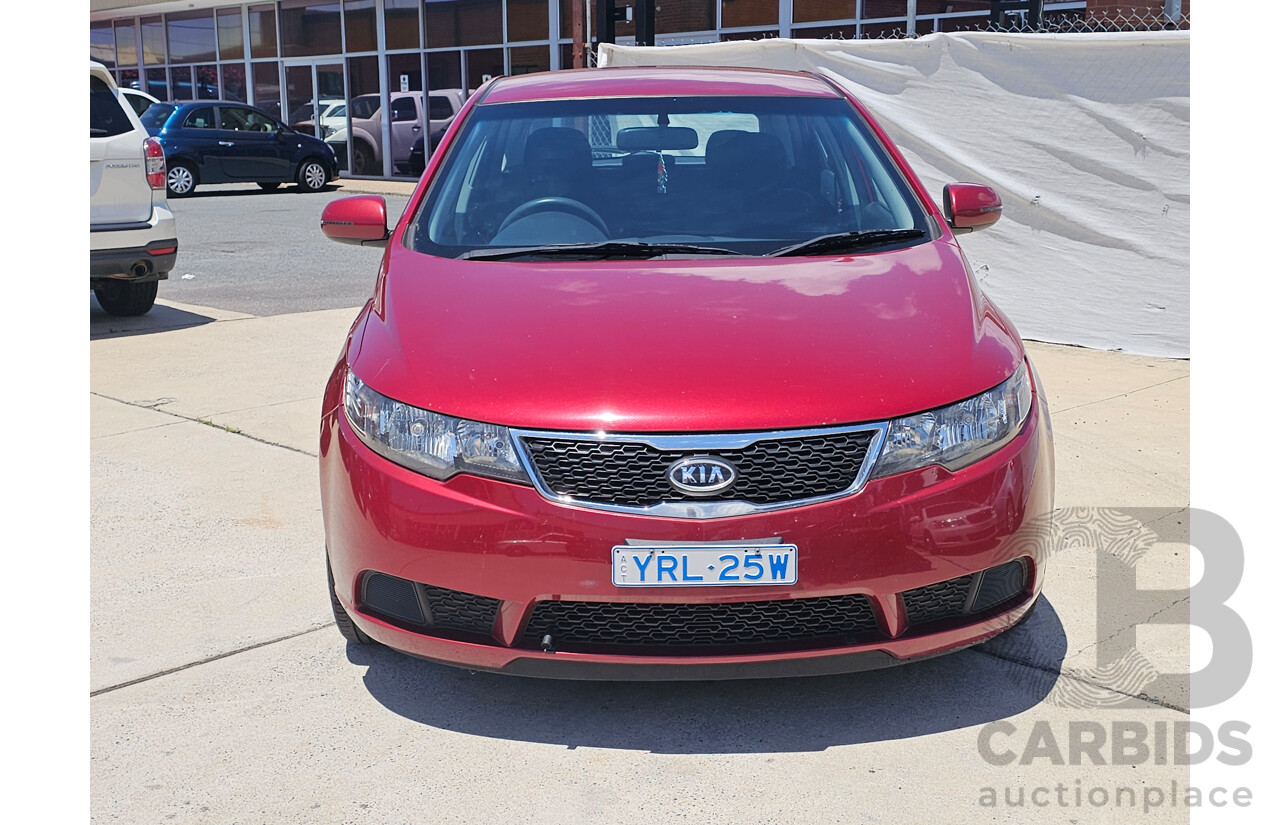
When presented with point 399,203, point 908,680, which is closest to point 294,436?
point 908,680

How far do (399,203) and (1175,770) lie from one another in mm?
17781

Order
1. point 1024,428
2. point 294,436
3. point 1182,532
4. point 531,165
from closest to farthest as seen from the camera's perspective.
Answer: point 1024,428
point 531,165
point 1182,532
point 294,436

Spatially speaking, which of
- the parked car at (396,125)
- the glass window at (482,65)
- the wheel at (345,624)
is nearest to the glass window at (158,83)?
the parked car at (396,125)

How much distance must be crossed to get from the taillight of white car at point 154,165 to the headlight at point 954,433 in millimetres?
7141

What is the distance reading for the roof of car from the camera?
4418 mm

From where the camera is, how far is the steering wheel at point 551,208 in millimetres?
3941

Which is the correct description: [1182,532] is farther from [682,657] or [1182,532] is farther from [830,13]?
[830,13]

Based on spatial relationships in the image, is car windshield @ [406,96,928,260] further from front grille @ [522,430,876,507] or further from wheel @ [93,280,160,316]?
wheel @ [93,280,160,316]

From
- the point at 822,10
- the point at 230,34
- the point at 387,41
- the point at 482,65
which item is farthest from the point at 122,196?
the point at 230,34

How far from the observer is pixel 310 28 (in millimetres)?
27672

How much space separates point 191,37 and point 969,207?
102ft

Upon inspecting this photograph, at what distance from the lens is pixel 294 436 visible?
5863mm

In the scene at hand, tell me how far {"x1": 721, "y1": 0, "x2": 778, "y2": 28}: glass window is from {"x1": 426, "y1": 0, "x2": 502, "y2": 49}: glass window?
553 cm

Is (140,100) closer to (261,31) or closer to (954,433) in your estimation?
(261,31)
